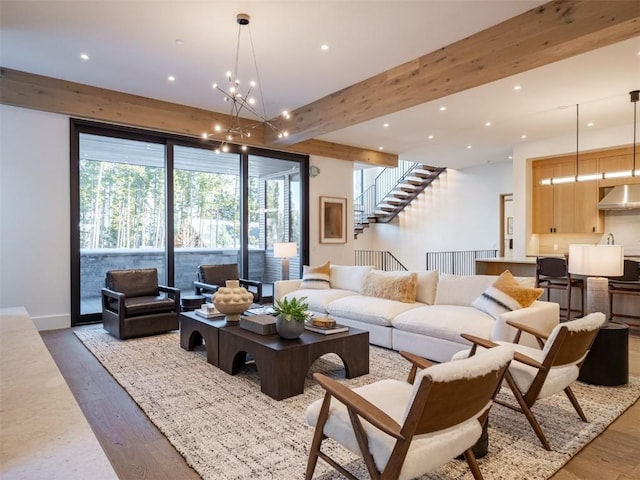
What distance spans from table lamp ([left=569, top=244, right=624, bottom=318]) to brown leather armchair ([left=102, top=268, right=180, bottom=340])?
456 centimetres

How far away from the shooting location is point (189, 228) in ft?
22.1

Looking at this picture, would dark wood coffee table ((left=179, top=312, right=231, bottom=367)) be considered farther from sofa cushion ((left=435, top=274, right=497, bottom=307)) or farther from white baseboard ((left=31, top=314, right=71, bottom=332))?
sofa cushion ((left=435, top=274, right=497, bottom=307))

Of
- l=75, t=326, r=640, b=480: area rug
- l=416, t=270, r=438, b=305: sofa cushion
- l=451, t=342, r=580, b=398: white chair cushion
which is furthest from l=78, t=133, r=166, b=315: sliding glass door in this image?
l=451, t=342, r=580, b=398: white chair cushion

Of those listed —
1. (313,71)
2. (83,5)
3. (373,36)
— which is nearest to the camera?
(83,5)

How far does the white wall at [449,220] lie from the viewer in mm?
10250

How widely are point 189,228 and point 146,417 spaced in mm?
4305

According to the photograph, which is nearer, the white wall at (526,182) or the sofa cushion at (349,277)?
the sofa cushion at (349,277)

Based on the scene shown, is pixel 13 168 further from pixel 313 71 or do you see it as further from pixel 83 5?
pixel 313 71

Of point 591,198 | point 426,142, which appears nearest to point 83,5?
point 426,142

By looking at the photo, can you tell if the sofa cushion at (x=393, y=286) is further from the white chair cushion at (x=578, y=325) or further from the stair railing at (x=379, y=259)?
the stair railing at (x=379, y=259)

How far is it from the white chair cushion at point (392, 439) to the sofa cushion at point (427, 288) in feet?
9.00

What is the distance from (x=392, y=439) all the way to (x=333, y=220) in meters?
7.08

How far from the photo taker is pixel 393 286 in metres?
4.80

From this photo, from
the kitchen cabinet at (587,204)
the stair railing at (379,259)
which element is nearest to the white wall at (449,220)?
the stair railing at (379,259)
